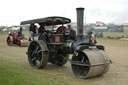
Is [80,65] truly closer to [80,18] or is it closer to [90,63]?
[90,63]

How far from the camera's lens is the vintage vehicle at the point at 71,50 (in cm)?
608

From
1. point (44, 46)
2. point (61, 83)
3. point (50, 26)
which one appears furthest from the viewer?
point (50, 26)

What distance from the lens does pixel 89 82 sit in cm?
587

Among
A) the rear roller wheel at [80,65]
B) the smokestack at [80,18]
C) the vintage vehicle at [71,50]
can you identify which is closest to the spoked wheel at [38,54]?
the vintage vehicle at [71,50]

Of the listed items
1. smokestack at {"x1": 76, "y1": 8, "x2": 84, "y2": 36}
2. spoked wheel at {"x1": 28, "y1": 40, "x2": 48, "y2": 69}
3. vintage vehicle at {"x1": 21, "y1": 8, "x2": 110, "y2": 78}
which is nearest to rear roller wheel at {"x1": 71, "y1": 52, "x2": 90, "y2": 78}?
vintage vehicle at {"x1": 21, "y1": 8, "x2": 110, "y2": 78}

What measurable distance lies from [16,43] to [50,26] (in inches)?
398

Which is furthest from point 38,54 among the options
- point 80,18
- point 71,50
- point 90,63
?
point 90,63

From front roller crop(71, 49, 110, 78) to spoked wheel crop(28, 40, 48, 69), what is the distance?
1.42 meters

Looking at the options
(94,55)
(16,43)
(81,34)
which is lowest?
(16,43)

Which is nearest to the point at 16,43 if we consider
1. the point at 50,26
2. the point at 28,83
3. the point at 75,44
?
the point at 50,26

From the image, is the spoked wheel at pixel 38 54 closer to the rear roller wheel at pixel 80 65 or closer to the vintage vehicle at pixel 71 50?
the vintage vehicle at pixel 71 50

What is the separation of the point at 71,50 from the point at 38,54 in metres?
1.51

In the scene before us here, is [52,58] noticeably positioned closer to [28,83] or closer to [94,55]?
[94,55]

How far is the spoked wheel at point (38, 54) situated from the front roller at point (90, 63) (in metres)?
1.42
